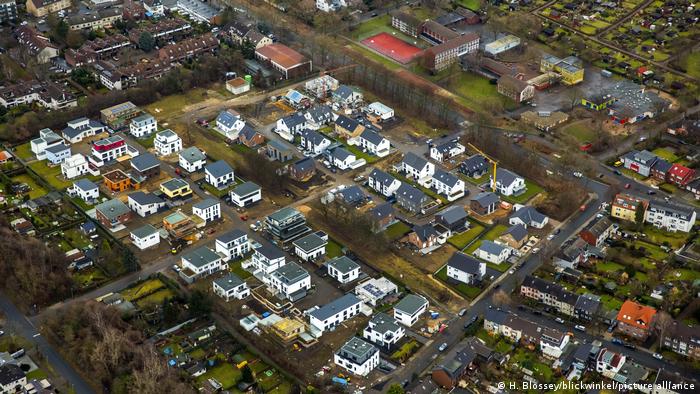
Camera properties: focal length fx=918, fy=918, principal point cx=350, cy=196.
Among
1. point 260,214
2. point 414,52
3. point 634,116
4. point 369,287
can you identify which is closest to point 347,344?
point 369,287

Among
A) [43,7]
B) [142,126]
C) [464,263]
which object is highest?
[464,263]

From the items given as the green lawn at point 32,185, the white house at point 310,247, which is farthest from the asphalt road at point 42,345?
the white house at point 310,247

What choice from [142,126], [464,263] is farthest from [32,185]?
[464,263]

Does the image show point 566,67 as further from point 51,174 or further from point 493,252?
point 51,174

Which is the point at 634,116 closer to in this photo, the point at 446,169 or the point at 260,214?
the point at 446,169

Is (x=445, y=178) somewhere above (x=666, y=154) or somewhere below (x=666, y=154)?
above

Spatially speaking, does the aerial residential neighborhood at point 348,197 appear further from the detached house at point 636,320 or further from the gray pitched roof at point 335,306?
the gray pitched roof at point 335,306

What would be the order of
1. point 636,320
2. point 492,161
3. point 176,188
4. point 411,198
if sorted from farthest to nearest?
1. point 492,161
2. point 176,188
3. point 411,198
4. point 636,320
